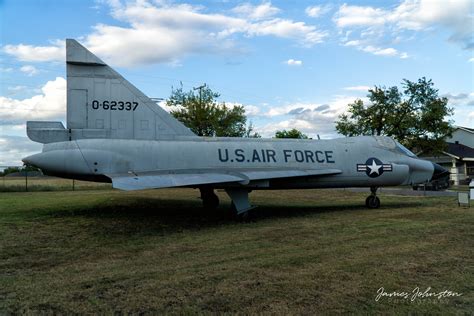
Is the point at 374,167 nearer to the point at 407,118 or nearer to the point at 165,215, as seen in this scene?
the point at 165,215

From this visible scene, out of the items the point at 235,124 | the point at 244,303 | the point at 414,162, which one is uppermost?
the point at 235,124

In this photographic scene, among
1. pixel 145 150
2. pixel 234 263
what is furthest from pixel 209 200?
pixel 234 263

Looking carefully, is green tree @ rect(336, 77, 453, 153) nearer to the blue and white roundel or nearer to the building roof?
the building roof

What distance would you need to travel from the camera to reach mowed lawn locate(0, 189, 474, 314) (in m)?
4.54

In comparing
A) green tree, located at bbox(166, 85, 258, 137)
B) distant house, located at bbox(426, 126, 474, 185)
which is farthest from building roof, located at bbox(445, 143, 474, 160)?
green tree, located at bbox(166, 85, 258, 137)

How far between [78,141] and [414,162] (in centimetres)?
1097

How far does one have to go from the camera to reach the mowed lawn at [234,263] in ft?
14.9

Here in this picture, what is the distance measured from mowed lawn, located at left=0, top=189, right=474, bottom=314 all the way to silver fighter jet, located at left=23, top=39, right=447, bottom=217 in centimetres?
127

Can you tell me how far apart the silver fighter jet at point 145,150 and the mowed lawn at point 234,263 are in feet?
4.15

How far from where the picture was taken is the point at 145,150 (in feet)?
35.7

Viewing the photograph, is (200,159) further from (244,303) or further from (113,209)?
(244,303)

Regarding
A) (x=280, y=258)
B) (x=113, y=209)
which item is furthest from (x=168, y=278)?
(x=113, y=209)

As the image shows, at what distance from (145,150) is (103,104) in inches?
72.9

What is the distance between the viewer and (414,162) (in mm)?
14164
